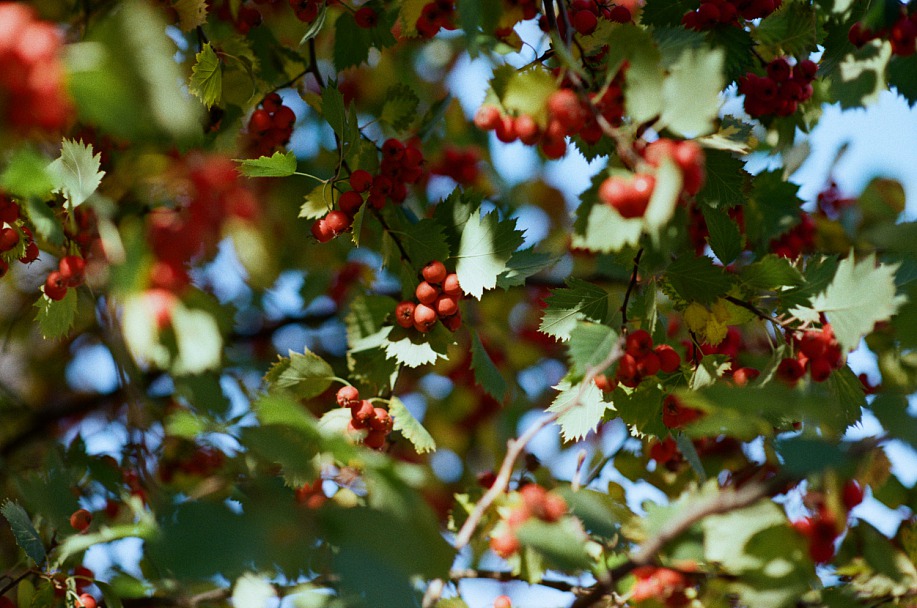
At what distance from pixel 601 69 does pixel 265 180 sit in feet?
5.74

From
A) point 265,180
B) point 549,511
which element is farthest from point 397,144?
point 549,511

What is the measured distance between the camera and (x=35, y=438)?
364 centimetres

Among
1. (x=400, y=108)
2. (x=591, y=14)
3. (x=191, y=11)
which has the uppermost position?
(x=191, y=11)

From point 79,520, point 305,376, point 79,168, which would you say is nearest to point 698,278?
point 305,376

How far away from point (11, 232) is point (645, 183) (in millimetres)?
1753

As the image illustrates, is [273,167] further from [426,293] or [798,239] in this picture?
[798,239]

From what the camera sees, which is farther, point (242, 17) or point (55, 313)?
point (242, 17)

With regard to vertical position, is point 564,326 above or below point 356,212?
below

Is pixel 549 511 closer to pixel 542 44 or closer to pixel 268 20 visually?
pixel 542 44

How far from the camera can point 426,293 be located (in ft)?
7.41

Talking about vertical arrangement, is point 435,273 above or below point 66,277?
below

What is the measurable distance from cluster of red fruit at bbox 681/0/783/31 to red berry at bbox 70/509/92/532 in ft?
7.80

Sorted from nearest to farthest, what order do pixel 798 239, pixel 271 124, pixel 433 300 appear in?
pixel 433 300 → pixel 271 124 → pixel 798 239

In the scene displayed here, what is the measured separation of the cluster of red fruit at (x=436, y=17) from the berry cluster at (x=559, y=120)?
2.62 ft
